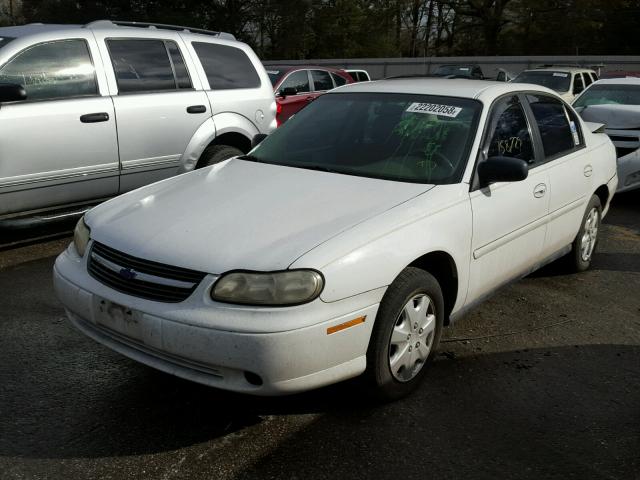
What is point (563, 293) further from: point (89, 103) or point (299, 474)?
point (89, 103)

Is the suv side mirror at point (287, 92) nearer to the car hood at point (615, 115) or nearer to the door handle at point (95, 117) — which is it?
the car hood at point (615, 115)

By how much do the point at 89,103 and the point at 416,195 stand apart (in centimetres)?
337

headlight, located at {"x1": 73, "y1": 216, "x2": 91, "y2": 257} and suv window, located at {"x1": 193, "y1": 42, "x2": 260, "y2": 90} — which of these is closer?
headlight, located at {"x1": 73, "y1": 216, "x2": 91, "y2": 257}

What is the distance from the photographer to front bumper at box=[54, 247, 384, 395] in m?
2.72

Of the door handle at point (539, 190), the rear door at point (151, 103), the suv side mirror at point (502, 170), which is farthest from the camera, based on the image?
the rear door at point (151, 103)

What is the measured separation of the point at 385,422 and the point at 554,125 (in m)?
2.72

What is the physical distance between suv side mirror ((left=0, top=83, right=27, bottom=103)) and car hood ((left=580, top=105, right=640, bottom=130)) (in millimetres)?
6927

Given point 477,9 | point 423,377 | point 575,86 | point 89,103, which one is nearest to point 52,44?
point 89,103

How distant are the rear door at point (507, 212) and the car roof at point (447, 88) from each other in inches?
3.5

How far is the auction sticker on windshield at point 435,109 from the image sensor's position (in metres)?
4.05

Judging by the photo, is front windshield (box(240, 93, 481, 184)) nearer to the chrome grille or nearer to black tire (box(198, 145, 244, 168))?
the chrome grille

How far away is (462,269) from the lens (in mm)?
3562

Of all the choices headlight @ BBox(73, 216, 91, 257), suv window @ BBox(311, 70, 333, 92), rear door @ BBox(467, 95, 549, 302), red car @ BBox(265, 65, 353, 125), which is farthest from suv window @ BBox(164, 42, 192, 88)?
suv window @ BBox(311, 70, 333, 92)

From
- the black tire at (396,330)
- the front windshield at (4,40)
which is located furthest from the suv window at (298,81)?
the black tire at (396,330)
